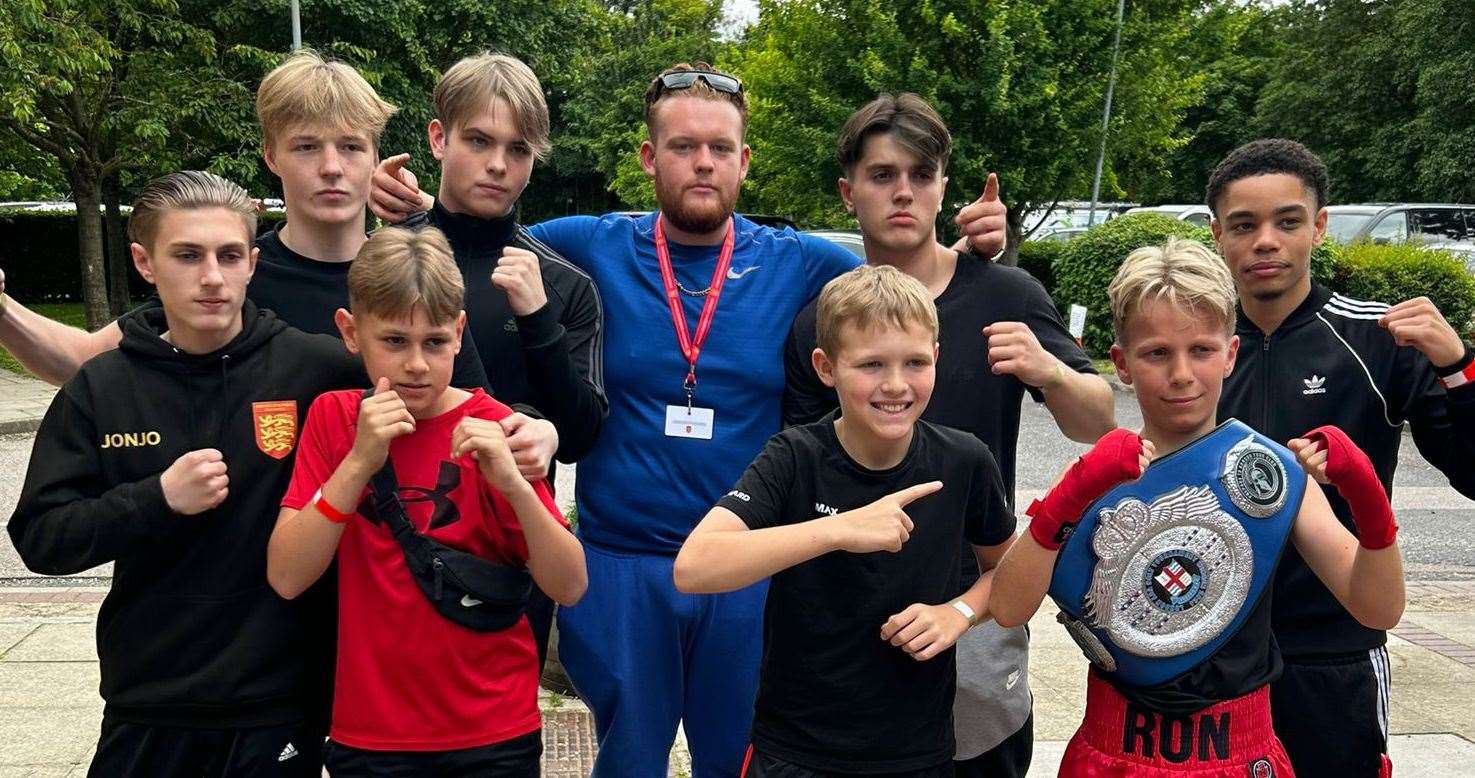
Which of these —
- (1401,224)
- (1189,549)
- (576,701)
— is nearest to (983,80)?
(1401,224)

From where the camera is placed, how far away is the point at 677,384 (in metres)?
3.23

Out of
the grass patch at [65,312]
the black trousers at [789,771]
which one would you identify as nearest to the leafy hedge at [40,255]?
the grass patch at [65,312]

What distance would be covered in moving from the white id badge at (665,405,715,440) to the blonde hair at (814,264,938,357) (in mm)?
603

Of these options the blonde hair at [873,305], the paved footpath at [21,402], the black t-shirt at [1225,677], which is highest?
the blonde hair at [873,305]

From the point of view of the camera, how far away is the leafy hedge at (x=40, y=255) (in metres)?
23.2

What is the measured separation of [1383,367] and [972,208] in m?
1.09

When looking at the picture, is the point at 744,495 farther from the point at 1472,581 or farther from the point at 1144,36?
the point at 1144,36

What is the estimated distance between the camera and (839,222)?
22.0 meters

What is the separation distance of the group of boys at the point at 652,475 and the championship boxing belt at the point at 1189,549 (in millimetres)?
27

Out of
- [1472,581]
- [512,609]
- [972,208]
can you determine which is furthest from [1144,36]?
[512,609]

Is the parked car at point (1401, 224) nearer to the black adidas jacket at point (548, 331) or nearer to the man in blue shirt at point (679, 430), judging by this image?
the man in blue shirt at point (679, 430)

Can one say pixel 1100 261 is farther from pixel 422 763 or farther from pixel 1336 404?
pixel 422 763

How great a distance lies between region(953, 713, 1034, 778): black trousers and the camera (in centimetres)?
306

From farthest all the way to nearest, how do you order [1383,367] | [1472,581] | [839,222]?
[839,222], [1472,581], [1383,367]
